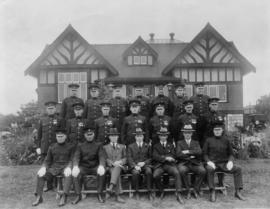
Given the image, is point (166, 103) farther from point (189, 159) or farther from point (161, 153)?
point (189, 159)

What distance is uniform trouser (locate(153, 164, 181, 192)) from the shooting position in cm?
645

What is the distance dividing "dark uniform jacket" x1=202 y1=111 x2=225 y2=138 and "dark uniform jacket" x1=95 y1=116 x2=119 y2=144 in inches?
85.9

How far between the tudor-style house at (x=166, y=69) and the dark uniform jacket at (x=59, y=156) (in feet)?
33.4

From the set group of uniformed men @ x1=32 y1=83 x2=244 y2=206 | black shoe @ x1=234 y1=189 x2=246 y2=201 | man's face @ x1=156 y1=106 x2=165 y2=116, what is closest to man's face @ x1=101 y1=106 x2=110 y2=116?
group of uniformed men @ x1=32 y1=83 x2=244 y2=206

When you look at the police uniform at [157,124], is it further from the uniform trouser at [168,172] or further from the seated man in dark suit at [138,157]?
the uniform trouser at [168,172]

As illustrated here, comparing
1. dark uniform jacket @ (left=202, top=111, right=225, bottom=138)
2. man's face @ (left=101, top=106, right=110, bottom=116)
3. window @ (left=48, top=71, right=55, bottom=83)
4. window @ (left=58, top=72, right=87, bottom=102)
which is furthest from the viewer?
window @ (left=48, top=71, right=55, bottom=83)

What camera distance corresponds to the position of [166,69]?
57.4 ft

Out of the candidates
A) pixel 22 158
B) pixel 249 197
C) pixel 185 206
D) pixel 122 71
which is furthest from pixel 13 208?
pixel 122 71

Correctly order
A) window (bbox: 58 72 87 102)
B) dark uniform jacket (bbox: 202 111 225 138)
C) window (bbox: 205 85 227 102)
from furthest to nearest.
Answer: window (bbox: 205 85 227 102) → window (bbox: 58 72 87 102) → dark uniform jacket (bbox: 202 111 225 138)

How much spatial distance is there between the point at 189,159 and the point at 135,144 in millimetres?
1176

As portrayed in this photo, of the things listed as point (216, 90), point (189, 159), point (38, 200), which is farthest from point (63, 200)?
point (216, 90)

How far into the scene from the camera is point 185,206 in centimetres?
602

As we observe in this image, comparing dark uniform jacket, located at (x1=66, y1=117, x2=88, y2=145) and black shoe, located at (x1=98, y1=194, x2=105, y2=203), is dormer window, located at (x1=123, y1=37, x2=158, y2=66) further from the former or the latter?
black shoe, located at (x1=98, y1=194, x2=105, y2=203)

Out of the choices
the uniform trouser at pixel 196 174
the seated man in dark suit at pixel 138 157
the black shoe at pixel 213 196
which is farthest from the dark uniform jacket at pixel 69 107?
the black shoe at pixel 213 196
